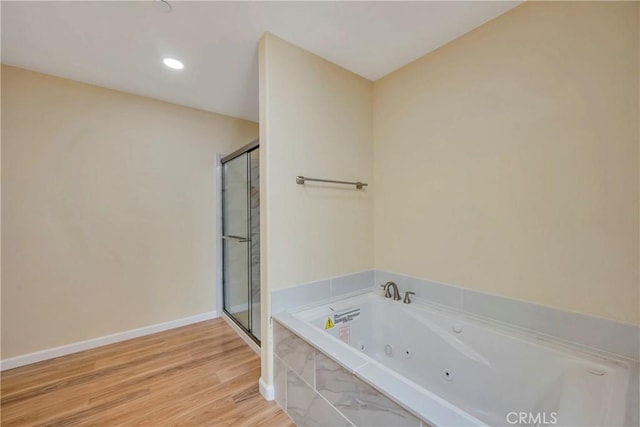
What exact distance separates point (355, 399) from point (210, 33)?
2.15 metres

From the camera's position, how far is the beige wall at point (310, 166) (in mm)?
1666

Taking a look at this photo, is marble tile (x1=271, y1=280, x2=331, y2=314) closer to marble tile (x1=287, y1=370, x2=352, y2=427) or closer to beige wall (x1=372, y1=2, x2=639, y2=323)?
marble tile (x1=287, y1=370, x2=352, y2=427)

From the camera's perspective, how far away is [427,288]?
1.87 meters

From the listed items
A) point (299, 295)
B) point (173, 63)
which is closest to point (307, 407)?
point (299, 295)

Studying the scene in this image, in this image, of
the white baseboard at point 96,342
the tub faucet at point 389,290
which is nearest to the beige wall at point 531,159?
the tub faucet at point 389,290

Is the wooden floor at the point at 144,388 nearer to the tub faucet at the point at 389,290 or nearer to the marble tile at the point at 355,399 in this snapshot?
the marble tile at the point at 355,399

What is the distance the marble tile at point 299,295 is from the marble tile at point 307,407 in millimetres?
377

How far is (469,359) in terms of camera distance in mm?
1488

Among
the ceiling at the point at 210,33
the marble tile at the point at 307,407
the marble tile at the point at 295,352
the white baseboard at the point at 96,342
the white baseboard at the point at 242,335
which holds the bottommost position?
the white baseboard at the point at 242,335

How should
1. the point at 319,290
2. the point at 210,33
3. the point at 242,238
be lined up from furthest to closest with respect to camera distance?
the point at 242,238, the point at 319,290, the point at 210,33

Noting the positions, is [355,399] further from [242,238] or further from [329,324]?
[242,238]

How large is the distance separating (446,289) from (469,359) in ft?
1.38

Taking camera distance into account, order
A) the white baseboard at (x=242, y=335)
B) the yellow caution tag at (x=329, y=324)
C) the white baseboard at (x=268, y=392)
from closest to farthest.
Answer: the white baseboard at (x=268, y=392) → the yellow caution tag at (x=329, y=324) → the white baseboard at (x=242, y=335)

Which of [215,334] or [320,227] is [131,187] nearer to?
[215,334]
